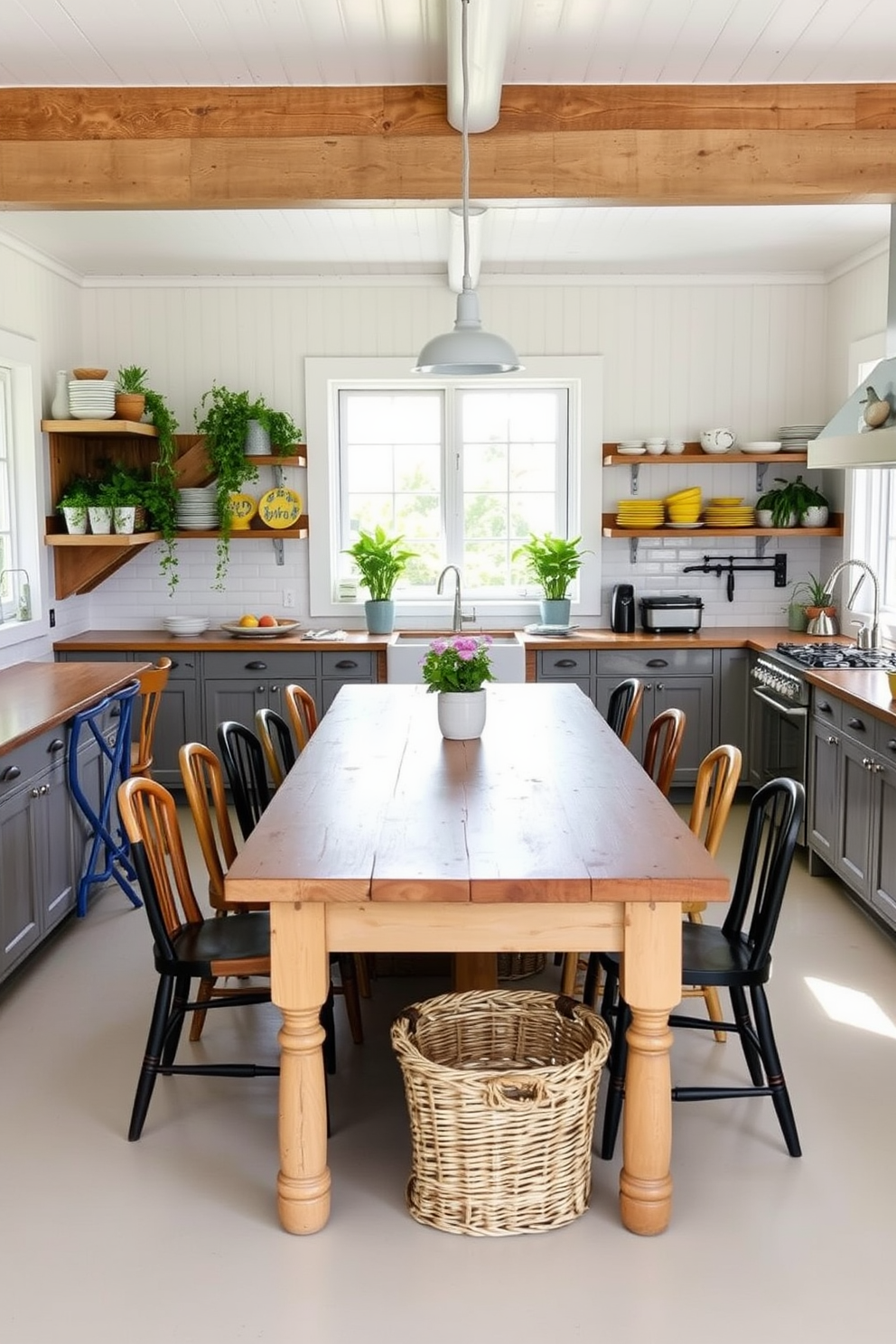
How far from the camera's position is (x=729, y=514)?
7.13 meters

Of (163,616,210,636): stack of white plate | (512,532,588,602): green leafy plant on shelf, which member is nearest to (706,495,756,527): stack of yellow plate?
(512,532,588,602): green leafy plant on shelf

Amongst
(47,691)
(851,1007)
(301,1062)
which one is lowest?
(851,1007)

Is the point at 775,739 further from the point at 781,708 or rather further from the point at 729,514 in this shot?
the point at 729,514

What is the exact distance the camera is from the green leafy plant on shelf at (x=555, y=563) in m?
7.10

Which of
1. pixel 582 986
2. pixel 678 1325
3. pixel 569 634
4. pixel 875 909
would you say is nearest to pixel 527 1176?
pixel 678 1325

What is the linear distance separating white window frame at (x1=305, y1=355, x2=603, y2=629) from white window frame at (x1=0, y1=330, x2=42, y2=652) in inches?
60.7

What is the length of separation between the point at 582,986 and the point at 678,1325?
69.6 inches

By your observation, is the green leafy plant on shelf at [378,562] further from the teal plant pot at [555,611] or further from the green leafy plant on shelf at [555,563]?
the teal plant pot at [555,611]

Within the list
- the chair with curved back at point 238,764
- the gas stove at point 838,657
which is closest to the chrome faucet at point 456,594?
the gas stove at point 838,657

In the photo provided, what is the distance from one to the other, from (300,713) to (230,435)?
239 centimetres

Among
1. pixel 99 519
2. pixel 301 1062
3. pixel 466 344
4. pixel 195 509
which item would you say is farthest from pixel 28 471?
pixel 301 1062

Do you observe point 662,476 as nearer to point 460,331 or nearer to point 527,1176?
point 460,331

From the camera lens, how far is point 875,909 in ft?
15.2

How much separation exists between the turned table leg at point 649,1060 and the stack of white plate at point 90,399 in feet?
15.5
